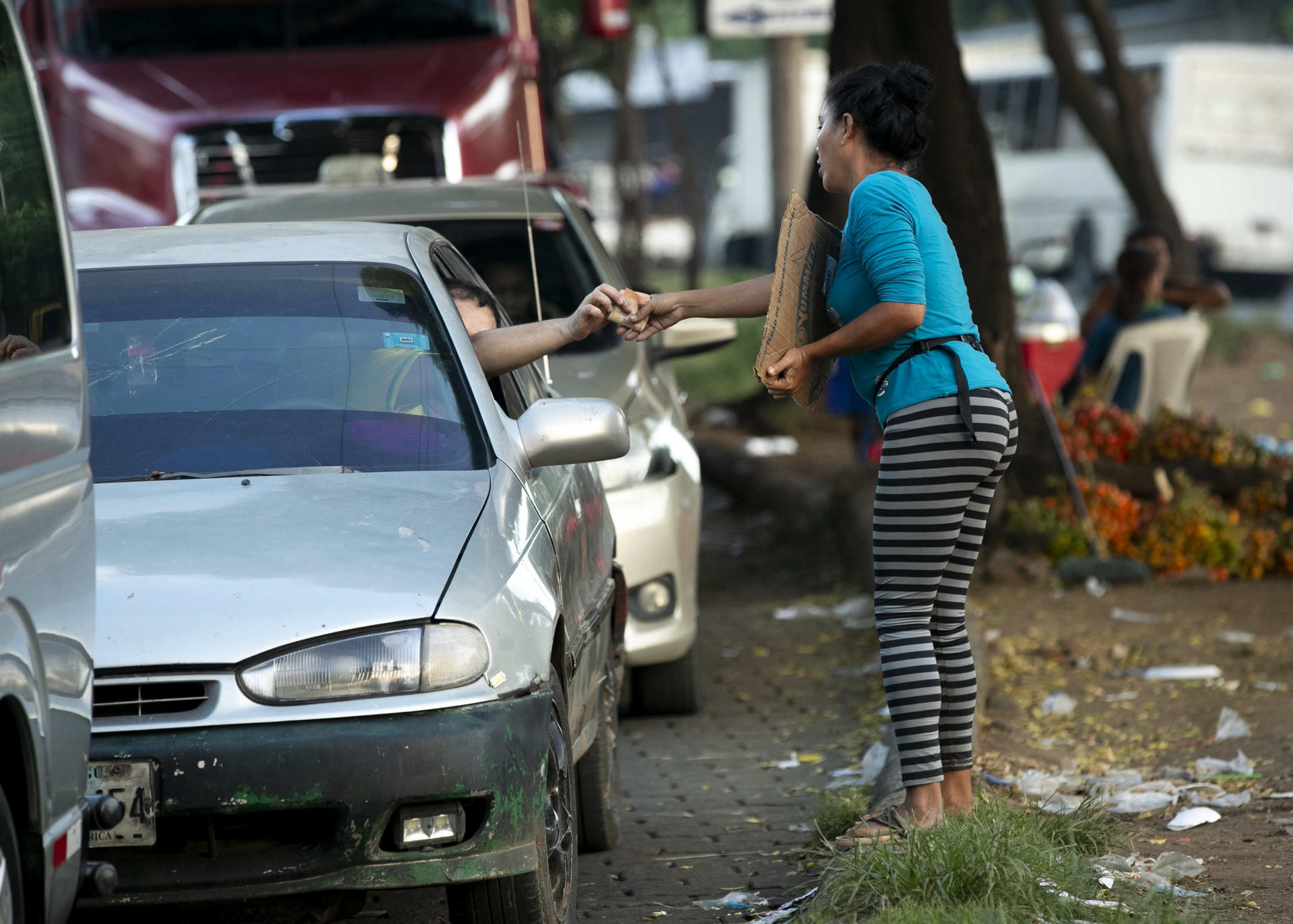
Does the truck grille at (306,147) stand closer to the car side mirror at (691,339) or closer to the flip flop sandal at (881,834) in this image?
the car side mirror at (691,339)

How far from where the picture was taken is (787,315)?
4.12m

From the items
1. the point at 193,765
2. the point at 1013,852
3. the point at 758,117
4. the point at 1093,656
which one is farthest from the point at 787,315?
the point at 758,117

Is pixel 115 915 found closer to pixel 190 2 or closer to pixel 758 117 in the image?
pixel 190 2

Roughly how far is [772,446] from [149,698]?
10.8 m

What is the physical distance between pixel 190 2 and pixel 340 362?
20.3 feet

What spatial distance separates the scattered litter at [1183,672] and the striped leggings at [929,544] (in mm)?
2734

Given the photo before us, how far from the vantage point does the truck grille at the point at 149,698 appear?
3162 mm

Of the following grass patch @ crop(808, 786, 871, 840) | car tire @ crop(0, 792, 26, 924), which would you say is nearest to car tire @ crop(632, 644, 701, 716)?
grass patch @ crop(808, 786, 871, 840)

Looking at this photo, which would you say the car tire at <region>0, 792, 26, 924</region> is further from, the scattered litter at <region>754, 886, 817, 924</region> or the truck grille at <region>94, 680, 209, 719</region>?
the scattered litter at <region>754, 886, 817, 924</region>

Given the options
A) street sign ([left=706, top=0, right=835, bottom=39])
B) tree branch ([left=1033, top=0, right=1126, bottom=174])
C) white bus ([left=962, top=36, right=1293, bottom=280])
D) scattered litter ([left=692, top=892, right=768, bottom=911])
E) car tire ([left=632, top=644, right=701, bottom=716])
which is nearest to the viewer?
scattered litter ([left=692, top=892, right=768, bottom=911])

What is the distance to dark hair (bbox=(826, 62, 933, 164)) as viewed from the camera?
159 inches

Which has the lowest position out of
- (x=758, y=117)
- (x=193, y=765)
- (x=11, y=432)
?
(x=758, y=117)

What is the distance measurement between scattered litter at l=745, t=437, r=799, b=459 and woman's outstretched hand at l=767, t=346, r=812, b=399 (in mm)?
9025

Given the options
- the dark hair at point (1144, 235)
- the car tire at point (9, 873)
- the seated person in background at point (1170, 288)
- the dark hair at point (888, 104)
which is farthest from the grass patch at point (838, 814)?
the dark hair at point (1144, 235)
